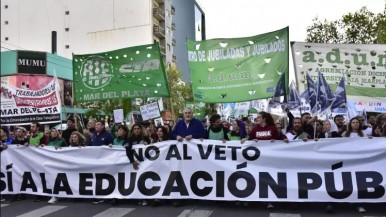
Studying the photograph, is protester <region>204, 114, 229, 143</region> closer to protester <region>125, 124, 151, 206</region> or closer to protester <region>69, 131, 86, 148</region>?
protester <region>125, 124, 151, 206</region>

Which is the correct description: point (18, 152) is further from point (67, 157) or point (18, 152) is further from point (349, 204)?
point (349, 204)

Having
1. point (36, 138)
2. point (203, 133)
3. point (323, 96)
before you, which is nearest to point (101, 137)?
point (36, 138)

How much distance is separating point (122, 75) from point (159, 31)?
47.3 metres

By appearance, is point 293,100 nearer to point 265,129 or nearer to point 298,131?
point 298,131

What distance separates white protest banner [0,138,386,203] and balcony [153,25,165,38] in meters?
49.0

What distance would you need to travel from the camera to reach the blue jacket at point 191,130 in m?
8.42

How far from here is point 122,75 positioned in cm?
1098

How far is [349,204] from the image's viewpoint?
762 centimetres

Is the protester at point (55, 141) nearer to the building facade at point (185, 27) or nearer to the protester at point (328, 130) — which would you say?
Answer: the protester at point (328, 130)

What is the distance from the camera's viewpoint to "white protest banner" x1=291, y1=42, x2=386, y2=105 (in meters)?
11.1

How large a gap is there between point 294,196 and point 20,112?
6320mm

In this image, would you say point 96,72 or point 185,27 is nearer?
point 96,72

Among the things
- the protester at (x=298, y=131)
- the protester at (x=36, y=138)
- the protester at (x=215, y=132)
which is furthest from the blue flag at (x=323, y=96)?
the protester at (x=36, y=138)

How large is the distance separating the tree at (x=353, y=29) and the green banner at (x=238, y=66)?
60.7 feet
